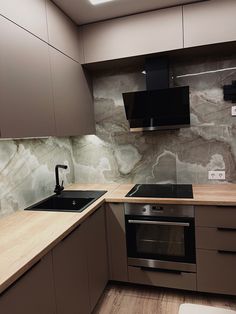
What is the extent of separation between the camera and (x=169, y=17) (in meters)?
2.04

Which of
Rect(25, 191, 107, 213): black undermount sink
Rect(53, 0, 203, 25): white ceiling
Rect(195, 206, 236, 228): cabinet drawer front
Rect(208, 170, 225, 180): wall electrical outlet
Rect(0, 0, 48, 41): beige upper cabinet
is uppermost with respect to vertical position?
Rect(53, 0, 203, 25): white ceiling

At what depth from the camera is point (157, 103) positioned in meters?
2.17

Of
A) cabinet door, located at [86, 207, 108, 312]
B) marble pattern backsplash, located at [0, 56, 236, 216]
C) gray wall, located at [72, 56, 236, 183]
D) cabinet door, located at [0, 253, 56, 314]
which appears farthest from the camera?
gray wall, located at [72, 56, 236, 183]

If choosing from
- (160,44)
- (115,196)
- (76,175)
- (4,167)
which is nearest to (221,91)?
(160,44)

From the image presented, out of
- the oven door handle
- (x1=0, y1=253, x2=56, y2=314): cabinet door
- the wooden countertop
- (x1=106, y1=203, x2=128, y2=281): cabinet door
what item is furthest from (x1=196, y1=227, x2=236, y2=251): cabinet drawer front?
(x1=0, y1=253, x2=56, y2=314): cabinet door

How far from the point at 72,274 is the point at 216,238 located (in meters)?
1.14

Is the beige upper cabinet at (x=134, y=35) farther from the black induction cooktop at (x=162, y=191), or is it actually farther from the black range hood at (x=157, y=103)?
the black induction cooktop at (x=162, y=191)

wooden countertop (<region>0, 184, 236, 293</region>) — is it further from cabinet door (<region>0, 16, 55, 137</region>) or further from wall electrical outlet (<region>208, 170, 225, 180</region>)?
cabinet door (<region>0, 16, 55, 137</region>)

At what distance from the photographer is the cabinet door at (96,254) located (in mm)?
1806

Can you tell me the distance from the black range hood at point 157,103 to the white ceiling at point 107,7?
436mm

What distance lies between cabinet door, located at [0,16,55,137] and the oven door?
1106 millimetres

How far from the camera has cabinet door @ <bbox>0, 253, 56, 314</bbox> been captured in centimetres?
98

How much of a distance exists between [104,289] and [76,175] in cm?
125

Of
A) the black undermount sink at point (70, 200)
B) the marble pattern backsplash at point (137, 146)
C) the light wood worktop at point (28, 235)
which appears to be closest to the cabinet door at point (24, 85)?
the marble pattern backsplash at point (137, 146)
